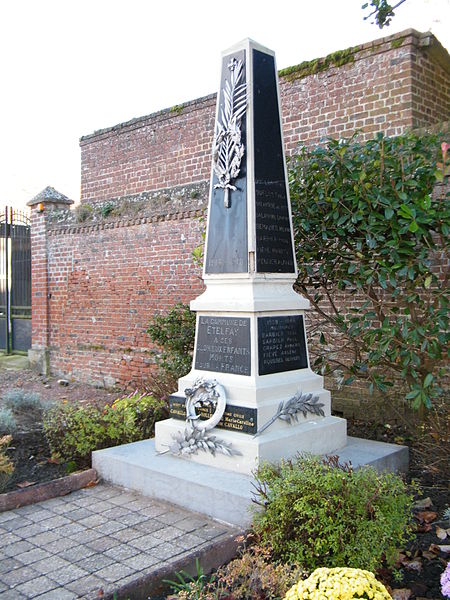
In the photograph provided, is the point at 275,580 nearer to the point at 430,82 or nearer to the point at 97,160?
the point at 430,82

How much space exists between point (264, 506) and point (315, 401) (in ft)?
5.53

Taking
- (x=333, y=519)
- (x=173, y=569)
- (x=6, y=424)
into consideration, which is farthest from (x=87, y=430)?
(x=333, y=519)

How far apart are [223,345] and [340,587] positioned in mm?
2926

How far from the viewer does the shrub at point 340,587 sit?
234 centimetres

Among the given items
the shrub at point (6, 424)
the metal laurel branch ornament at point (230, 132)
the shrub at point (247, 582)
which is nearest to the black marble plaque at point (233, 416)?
the shrub at point (247, 582)

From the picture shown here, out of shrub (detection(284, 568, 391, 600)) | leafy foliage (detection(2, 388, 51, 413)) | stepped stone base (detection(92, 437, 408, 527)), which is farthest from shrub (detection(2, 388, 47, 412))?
shrub (detection(284, 568, 391, 600))

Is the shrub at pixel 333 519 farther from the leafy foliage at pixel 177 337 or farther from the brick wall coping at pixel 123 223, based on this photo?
the brick wall coping at pixel 123 223

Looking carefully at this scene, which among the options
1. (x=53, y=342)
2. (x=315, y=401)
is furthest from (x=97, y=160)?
(x=315, y=401)

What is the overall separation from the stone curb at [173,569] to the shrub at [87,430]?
7.12 ft

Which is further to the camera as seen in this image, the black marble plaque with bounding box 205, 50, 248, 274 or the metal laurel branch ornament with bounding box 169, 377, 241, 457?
the black marble plaque with bounding box 205, 50, 248, 274

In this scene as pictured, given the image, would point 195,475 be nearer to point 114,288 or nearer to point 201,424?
point 201,424

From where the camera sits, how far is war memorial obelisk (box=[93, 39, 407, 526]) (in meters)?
4.80

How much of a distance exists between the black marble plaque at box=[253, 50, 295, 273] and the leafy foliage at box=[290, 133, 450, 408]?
0.69 m

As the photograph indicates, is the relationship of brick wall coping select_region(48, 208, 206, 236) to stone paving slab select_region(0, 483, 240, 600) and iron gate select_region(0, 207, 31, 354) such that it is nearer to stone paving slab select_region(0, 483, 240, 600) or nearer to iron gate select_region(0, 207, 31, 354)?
iron gate select_region(0, 207, 31, 354)
